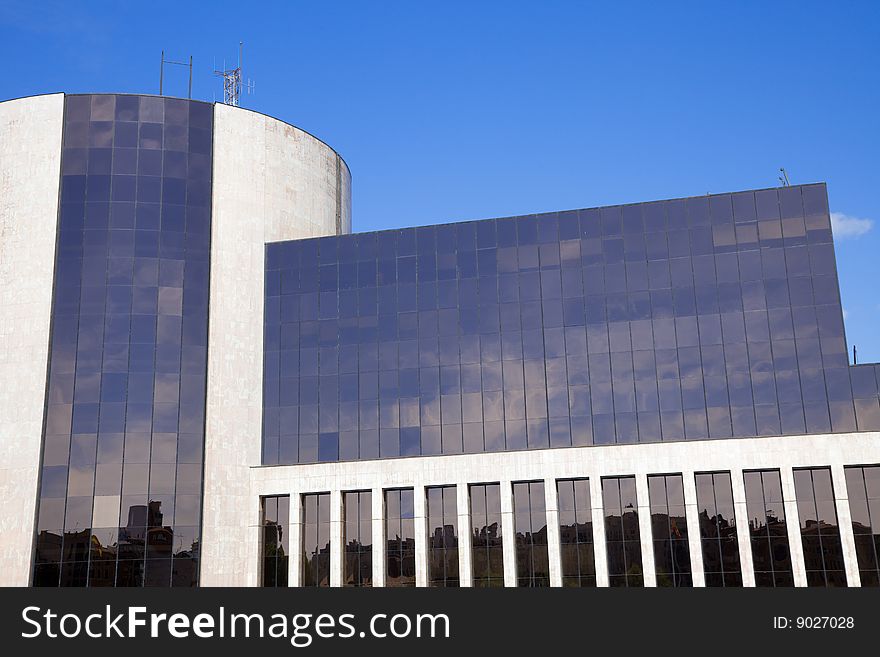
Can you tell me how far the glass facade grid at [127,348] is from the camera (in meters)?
54.8

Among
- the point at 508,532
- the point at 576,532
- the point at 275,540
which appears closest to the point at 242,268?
the point at 275,540

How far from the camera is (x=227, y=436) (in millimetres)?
58531

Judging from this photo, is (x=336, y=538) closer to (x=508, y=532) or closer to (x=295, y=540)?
(x=295, y=540)

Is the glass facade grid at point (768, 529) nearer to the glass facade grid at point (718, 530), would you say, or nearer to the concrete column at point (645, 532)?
the glass facade grid at point (718, 530)

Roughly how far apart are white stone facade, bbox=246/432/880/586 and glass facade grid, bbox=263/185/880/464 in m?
0.74

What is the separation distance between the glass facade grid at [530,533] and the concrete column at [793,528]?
43.9ft

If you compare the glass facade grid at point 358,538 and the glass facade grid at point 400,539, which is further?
the glass facade grid at point 358,538

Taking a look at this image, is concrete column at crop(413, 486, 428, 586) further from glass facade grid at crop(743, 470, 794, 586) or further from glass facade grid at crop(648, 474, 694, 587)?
glass facade grid at crop(743, 470, 794, 586)

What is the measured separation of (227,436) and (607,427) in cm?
2336

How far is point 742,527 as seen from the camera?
5231cm

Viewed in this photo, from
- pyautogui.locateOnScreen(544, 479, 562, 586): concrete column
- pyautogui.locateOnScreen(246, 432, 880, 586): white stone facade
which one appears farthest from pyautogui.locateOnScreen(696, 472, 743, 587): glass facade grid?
pyautogui.locateOnScreen(544, 479, 562, 586): concrete column

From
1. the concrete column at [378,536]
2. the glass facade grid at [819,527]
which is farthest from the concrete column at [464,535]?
the glass facade grid at [819,527]

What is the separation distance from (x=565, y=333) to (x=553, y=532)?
1194 centimetres

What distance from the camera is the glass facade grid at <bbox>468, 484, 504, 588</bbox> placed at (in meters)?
54.6
